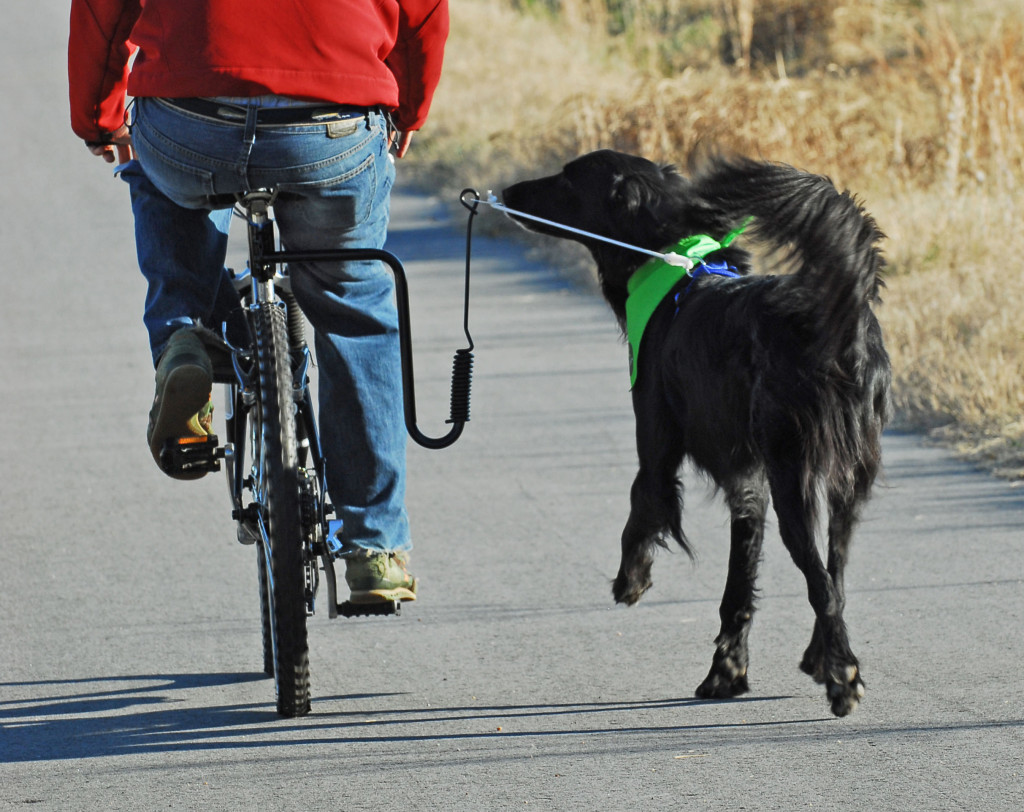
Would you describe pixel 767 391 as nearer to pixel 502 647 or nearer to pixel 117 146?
pixel 502 647

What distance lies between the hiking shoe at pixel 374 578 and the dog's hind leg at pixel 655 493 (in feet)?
2.35

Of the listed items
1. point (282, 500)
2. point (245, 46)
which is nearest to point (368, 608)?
point (282, 500)

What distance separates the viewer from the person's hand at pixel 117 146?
3.68m

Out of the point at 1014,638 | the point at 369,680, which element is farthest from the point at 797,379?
the point at 369,680

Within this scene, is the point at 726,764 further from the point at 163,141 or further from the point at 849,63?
the point at 849,63

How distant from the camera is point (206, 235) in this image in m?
3.55

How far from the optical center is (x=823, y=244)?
326cm

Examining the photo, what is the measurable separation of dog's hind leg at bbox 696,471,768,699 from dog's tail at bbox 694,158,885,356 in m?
0.54

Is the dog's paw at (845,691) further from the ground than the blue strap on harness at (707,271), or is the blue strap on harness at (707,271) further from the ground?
the blue strap on harness at (707,271)

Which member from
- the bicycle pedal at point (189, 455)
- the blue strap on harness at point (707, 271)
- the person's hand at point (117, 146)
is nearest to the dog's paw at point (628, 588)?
the blue strap on harness at point (707, 271)

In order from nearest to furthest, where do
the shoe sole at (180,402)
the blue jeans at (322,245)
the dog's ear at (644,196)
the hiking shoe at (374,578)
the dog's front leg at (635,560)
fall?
1. the blue jeans at (322,245)
2. the shoe sole at (180,402)
3. the hiking shoe at (374,578)
4. the dog's front leg at (635,560)
5. the dog's ear at (644,196)

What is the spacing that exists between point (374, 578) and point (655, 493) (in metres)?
0.82

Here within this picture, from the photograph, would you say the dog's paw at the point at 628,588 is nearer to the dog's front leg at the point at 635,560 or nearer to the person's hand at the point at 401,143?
the dog's front leg at the point at 635,560

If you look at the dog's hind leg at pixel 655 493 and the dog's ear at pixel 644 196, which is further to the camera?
the dog's ear at pixel 644 196
